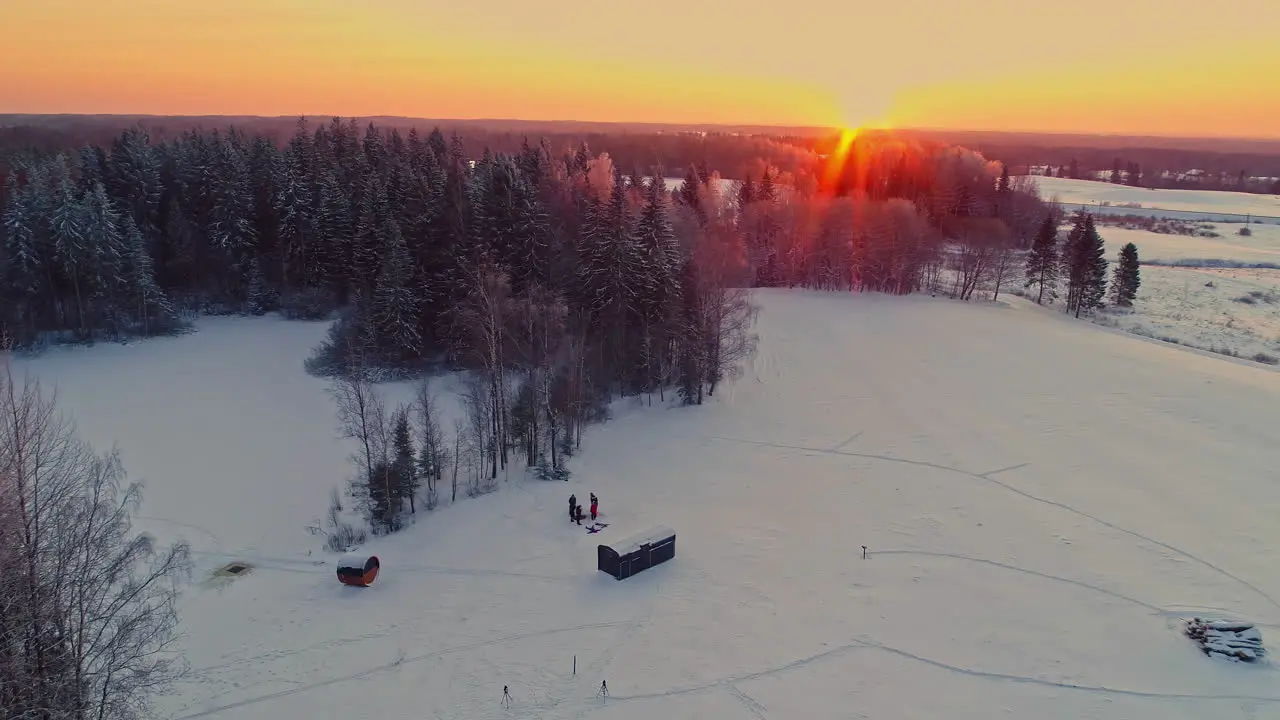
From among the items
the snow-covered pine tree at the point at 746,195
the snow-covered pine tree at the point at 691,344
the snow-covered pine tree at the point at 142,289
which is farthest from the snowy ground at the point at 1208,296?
the snow-covered pine tree at the point at 142,289

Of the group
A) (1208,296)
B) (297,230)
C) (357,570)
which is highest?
(297,230)

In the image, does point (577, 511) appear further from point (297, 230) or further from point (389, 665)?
point (297, 230)

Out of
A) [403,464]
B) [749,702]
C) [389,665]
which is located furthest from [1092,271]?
[389,665]

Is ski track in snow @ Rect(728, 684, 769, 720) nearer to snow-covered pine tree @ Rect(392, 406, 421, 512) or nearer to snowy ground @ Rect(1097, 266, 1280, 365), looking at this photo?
snow-covered pine tree @ Rect(392, 406, 421, 512)

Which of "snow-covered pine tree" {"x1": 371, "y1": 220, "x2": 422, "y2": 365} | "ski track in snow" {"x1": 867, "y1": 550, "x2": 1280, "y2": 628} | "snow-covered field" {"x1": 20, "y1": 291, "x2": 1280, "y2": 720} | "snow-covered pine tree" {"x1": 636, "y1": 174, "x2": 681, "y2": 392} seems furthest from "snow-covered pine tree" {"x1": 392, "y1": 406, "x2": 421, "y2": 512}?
"snow-covered pine tree" {"x1": 371, "y1": 220, "x2": 422, "y2": 365}

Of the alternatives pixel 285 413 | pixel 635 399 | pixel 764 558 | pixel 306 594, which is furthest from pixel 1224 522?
pixel 285 413

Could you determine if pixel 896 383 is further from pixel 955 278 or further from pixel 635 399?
pixel 955 278
